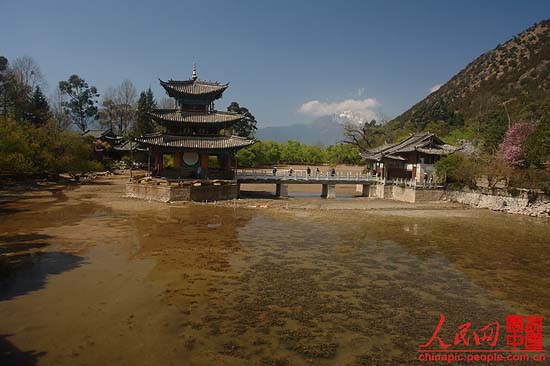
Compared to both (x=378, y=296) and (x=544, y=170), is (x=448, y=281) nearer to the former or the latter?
(x=378, y=296)

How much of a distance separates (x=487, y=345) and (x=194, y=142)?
2928cm

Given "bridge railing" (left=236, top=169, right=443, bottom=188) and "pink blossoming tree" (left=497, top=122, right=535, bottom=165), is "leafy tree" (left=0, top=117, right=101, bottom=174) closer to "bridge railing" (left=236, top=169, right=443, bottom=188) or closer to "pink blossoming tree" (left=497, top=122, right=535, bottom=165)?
"bridge railing" (left=236, top=169, right=443, bottom=188)

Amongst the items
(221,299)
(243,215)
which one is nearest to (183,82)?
(243,215)

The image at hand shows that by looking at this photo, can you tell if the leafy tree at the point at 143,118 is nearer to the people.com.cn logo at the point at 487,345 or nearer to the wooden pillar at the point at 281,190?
the wooden pillar at the point at 281,190

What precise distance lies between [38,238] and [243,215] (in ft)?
43.2

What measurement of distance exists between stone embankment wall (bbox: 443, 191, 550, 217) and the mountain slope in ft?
130

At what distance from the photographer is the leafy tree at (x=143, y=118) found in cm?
6644

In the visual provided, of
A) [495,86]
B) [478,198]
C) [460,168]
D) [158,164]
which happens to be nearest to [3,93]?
[158,164]

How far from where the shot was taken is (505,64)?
109m

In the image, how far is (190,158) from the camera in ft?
117

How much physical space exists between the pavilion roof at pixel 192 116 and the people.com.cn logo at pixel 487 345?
2814 centimetres

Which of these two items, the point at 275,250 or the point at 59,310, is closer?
the point at 59,310

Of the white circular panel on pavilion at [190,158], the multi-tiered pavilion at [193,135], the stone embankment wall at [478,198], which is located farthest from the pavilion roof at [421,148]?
the white circular panel on pavilion at [190,158]

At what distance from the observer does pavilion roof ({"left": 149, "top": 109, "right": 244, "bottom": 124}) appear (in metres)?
34.7
